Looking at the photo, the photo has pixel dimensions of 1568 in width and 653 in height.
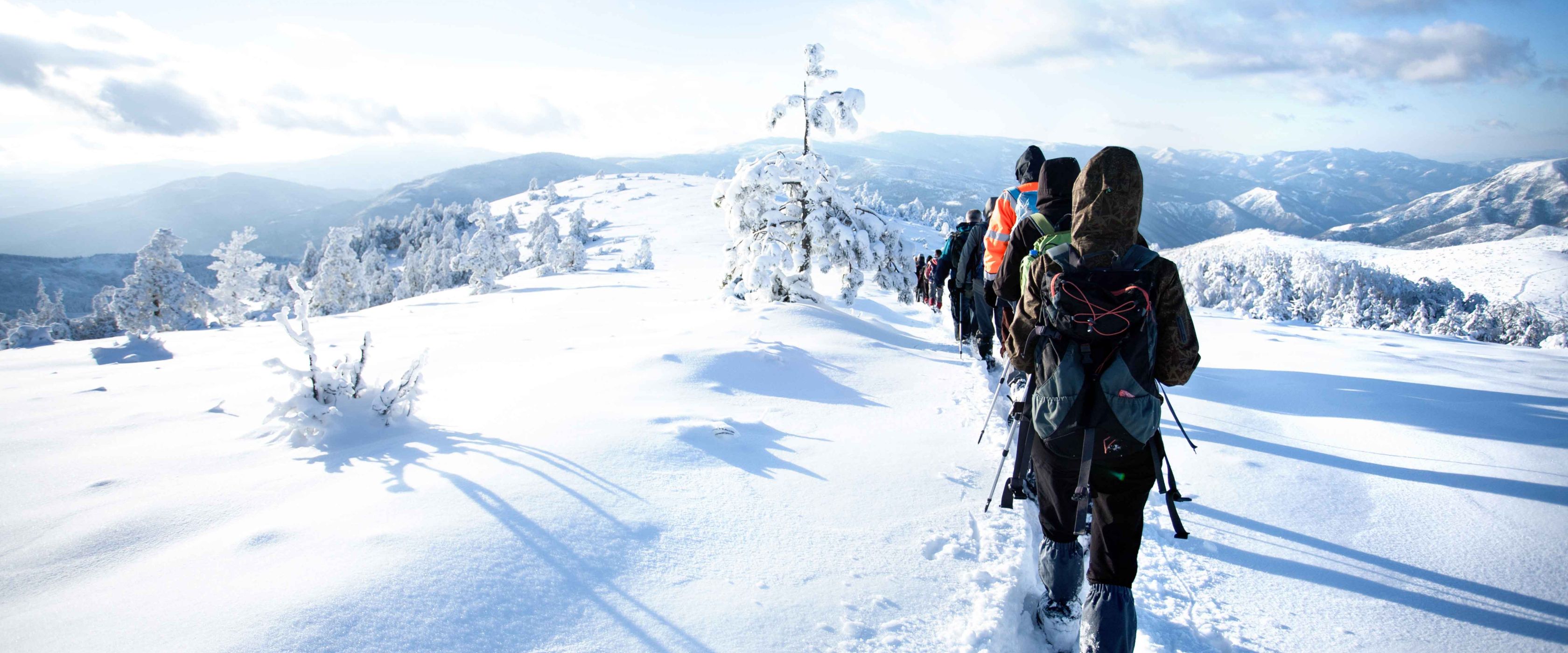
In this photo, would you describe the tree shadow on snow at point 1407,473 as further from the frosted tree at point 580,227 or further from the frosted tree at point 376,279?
the frosted tree at point 580,227

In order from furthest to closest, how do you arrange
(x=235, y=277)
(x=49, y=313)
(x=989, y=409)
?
(x=49, y=313) < (x=235, y=277) < (x=989, y=409)

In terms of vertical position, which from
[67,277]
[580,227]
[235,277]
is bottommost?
[67,277]

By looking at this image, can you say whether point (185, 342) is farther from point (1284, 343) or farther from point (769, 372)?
point (1284, 343)

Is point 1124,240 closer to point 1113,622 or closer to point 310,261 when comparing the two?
point 1113,622

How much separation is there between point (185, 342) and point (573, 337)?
11.4m

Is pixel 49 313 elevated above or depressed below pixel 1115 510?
below

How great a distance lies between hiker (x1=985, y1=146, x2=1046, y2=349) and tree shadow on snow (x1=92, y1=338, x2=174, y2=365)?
1391 cm

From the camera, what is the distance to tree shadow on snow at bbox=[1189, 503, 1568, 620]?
303 cm

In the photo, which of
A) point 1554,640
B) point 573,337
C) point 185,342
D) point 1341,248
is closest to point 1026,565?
point 1554,640

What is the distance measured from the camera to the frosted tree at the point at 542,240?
183ft

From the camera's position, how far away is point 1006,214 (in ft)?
16.8

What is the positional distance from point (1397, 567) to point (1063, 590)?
2.40 m

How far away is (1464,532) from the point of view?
3.75 metres

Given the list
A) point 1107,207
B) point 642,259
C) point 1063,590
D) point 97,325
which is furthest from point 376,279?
point 1107,207
